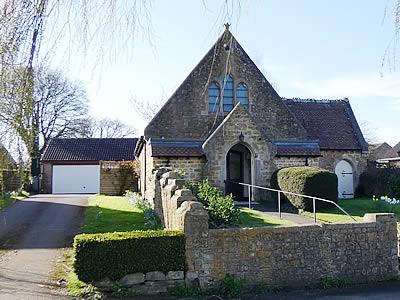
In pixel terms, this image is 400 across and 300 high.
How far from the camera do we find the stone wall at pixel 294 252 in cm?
990

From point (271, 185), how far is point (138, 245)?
12.0 meters

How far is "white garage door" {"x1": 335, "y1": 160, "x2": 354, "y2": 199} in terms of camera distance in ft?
85.7

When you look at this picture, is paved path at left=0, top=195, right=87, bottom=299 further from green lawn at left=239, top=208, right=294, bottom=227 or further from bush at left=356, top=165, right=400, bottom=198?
bush at left=356, top=165, right=400, bottom=198

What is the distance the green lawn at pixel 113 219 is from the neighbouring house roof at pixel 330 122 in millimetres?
11941

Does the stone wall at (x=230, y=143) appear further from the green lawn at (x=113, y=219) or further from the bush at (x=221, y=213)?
the bush at (x=221, y=213)

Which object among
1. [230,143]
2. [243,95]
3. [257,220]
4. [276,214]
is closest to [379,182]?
[243,95]

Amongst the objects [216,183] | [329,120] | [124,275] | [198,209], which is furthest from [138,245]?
[329,120]

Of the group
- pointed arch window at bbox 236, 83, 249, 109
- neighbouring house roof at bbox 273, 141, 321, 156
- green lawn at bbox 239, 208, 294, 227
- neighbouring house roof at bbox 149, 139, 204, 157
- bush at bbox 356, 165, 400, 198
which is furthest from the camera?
bush at bbox 356, 165, 400, 198

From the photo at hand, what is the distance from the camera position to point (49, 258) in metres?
11.5

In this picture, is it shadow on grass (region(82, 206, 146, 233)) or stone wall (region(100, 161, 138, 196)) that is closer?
shadow on grass (region(82, 206, 146, 233))

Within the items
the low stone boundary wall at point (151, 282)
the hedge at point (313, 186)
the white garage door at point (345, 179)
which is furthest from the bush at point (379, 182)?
the low stone boundary wall at point (151, 282)

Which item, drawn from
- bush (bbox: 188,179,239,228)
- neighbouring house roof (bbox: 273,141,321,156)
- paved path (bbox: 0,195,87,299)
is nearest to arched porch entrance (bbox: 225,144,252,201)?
neighbouring house roof (bbox: 273,141,321,156)

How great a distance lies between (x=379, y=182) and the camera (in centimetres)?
2470

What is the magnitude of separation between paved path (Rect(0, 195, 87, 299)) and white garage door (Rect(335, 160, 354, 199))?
15220 mm
